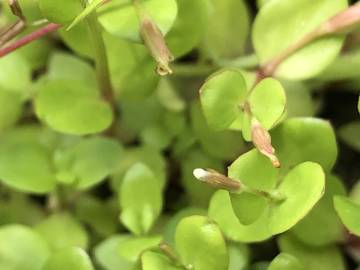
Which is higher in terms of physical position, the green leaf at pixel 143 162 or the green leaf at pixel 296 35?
the green leaf at pixel 296 35

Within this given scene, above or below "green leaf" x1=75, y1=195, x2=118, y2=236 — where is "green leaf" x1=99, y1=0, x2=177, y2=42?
above

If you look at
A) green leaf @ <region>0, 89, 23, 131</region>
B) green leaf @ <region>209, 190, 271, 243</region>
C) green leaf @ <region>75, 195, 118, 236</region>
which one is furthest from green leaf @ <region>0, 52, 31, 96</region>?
green leaf @ <region>209, 190, 271, 243</region>

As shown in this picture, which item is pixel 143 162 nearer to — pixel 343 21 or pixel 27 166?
pixel 27 166

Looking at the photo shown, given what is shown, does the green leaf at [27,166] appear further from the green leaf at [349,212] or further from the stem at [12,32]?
the green leaf at [349,212]

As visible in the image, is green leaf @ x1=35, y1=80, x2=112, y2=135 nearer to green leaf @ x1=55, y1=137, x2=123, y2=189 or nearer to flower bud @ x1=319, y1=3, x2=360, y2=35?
green leaf @ x1=55, y1=137, x2=123, y2=189

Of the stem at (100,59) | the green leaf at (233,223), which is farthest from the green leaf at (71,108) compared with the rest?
the green leaf at (233,223)
